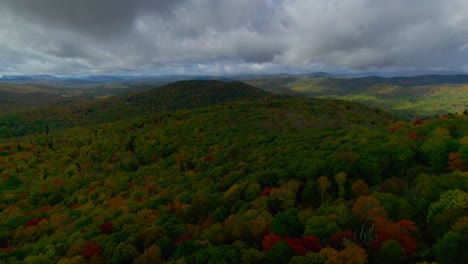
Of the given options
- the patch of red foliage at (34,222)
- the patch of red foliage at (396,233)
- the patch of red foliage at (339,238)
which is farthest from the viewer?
the patch of red foliage at (34,222)

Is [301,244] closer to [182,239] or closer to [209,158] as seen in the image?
[182,239]

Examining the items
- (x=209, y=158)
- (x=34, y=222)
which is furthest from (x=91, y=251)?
(x=209, y=158)

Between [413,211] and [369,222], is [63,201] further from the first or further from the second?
[413,211]

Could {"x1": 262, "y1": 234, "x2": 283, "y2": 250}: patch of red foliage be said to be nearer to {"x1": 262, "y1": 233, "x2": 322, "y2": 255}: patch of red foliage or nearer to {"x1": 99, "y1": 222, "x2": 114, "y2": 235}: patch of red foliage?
{"x1": 262, "y1": 233, "x2": 322, "y2": 255}: patch of red foliage

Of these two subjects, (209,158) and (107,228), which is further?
(209,158)

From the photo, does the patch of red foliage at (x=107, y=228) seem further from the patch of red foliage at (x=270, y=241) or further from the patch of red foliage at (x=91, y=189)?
the patch of red foliage at (x=91, y=189)

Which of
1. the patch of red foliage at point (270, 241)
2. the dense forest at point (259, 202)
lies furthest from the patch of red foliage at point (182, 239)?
the patch of red foliage at point (270, 241)

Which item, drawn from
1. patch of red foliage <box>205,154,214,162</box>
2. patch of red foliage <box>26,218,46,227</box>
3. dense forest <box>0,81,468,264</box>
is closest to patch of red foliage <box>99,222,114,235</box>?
dense forest <box>0,81,468,264</box>

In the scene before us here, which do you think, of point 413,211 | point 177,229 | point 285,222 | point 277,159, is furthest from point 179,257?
point 277,159
